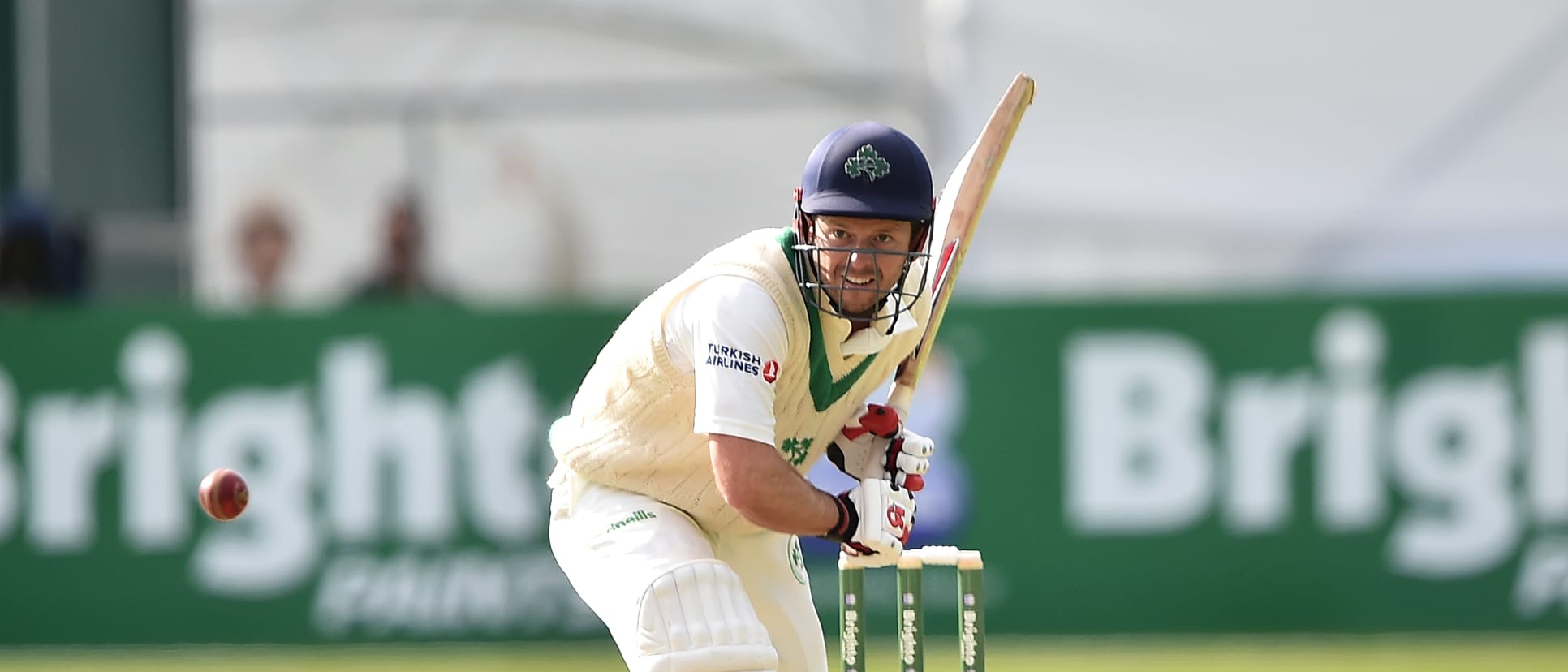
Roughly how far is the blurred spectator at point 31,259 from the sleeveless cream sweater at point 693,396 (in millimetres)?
5910

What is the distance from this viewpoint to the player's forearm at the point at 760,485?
167 inches

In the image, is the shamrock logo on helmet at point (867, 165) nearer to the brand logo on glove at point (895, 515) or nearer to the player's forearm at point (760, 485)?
the player's forearm at point (760, 485)

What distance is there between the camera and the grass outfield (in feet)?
26.6

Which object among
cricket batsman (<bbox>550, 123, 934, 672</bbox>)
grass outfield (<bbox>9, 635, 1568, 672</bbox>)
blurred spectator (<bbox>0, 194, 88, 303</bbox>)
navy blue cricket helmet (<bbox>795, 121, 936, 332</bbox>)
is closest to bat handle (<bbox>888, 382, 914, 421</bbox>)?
cricket batsman (<bbox>550, 123, 934, 672</bbox>)

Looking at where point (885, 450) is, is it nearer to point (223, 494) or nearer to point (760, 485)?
point (760, 485)

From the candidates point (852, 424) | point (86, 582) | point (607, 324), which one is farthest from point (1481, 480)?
point (86, 582)

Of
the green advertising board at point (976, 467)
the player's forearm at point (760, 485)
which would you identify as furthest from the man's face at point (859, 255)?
the green advertising board at point (976, 467)

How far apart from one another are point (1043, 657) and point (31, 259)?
4.80m

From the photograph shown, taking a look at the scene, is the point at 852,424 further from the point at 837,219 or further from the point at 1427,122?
the point at 1427,122

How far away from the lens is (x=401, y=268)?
10.1m

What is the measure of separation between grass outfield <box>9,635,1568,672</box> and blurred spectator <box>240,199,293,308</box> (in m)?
1.91

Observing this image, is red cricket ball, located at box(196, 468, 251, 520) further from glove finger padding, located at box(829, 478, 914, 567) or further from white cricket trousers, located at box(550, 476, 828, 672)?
glove finger padding, located at box(829, 478, 914, 567)

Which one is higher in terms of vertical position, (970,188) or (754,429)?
(970,188)

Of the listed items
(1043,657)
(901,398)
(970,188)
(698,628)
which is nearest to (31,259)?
(1043,657)
